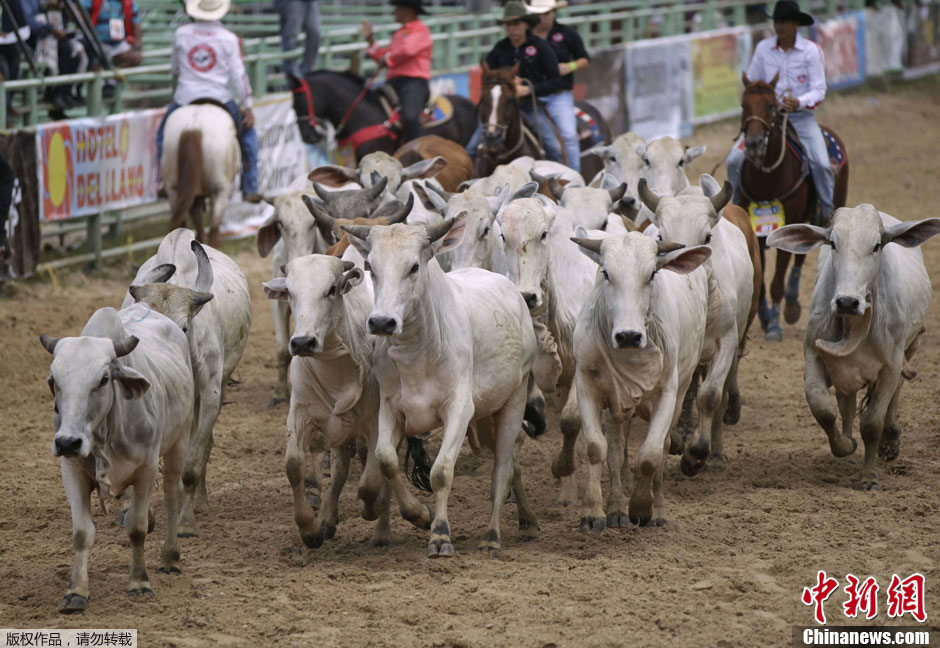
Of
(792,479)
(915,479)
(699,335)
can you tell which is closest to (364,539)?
(699,335)

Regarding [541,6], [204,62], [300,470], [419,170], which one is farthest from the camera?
[541,6]

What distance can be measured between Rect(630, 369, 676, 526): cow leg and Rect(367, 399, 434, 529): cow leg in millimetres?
873

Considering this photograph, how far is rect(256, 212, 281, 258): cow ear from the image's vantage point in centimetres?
849

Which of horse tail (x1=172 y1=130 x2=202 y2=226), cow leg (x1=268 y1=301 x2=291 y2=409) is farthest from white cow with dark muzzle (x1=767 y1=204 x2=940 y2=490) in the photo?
horse tail (x1=172 y1=130 x2=202 y2=226)

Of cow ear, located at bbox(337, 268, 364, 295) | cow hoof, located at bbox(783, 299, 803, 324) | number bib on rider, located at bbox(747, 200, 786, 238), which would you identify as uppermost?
cow ear, located at bbox(337, 268, 364, 295)

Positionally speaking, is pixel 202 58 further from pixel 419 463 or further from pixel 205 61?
pixel 419 463

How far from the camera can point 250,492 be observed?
757 centimetres

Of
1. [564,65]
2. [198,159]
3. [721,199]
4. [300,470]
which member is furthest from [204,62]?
[300,470]

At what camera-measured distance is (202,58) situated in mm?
12281

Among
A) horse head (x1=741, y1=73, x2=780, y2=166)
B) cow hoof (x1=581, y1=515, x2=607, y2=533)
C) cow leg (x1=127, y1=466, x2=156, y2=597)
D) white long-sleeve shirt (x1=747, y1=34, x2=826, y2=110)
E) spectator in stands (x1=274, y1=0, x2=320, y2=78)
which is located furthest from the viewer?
spectator in stands (x1=274, y1=0, x2=320, y2=78)

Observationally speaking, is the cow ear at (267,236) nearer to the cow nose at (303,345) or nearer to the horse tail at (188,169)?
the cow nose at (303,345)

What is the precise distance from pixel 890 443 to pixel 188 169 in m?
6.76

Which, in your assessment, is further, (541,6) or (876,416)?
(541,6)

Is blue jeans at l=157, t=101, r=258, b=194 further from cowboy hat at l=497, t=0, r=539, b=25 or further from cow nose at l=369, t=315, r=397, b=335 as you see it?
cow nose at l=369, t=315, r=397, b=335
